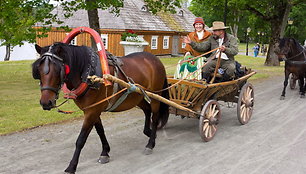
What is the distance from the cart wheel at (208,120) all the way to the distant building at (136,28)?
67.6 feet

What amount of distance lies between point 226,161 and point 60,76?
10.2ft

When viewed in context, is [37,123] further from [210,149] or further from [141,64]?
[210,149]

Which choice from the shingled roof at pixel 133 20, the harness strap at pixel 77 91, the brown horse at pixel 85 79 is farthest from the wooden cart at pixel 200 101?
the shingled roof at pixel 133 20

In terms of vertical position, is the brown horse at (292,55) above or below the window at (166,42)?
below

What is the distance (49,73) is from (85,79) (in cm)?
61

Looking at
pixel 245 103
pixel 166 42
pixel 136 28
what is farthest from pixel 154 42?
pixel 245 103

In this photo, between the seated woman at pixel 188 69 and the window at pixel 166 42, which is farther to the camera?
the window at pixel 166 42

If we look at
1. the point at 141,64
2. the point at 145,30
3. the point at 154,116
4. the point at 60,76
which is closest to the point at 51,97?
the point at 60,76

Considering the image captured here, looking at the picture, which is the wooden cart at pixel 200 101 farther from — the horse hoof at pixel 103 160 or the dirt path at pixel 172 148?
the horse hoof at pixel 103 160

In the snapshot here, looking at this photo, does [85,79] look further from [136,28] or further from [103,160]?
[136,28]

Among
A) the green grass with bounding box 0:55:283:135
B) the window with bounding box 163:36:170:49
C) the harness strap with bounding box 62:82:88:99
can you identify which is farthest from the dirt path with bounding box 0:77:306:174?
the window with bounding box 163:36:170:49

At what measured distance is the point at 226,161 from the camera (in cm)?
520

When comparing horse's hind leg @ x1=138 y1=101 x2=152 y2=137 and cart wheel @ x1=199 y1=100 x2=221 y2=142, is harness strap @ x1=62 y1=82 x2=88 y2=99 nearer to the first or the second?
horse's hind leg @ x1=138 y1=101 x2=152 y2=137

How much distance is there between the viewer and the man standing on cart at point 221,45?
680cm
